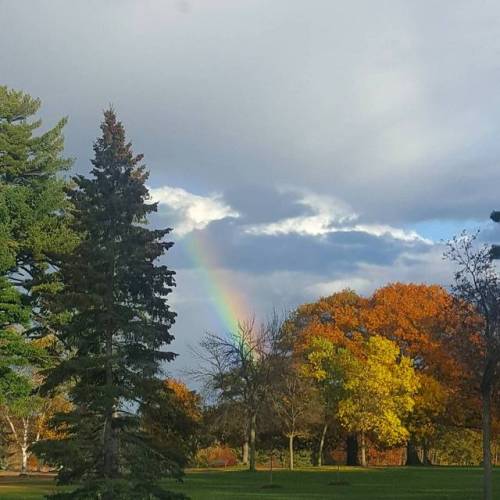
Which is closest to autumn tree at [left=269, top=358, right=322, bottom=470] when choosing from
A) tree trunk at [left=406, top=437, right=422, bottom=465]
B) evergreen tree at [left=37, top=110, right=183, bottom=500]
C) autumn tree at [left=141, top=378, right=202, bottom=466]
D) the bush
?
tree trunk at [left=406, top=437, right=422, bottom=465]

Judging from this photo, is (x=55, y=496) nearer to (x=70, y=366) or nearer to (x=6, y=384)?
(x=70, y=366)

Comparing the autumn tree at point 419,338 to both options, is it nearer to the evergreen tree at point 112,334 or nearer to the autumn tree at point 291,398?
the autumn tree at point 291,398

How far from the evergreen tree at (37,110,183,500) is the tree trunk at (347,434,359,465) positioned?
5296 cm

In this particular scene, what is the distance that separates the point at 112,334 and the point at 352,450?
55.0 m

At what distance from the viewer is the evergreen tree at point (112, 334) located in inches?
713

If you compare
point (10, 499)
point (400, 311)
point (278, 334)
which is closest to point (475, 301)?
point (10, 499)

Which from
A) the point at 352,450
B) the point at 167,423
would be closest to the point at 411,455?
the point at 352,450

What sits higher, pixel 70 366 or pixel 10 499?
pixel 70 366

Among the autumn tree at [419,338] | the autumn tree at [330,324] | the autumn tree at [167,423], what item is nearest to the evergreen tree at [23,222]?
the autumn tree at [167,423]

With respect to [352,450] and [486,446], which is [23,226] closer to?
[486,446]

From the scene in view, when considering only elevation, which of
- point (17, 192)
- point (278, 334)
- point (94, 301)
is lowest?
point (94, 301)

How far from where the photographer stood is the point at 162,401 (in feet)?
62.1

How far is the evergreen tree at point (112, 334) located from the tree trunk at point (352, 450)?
53.0 meters

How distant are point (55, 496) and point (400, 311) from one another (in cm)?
5387
